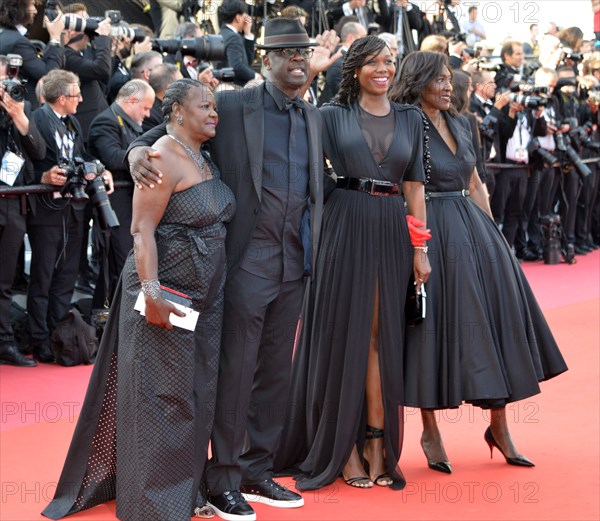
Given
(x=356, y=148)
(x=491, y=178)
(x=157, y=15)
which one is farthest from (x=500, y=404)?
(x=157, y=15)

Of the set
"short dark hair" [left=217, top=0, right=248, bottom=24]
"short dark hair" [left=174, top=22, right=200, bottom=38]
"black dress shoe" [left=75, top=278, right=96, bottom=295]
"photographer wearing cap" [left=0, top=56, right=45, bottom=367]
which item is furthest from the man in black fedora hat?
"short dark hair" [left=217, top=0, right=248, bottom=24]

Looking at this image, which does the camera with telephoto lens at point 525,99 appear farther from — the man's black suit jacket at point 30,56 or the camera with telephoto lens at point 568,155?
the man's black suit jacket at point 30,56

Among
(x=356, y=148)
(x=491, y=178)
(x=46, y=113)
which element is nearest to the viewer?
(x=356, y=148)

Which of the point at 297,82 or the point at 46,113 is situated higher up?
the point at 297,82

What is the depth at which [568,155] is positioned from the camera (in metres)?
12.1

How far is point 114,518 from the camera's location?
4.17 meters

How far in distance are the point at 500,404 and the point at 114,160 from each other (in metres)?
3.42

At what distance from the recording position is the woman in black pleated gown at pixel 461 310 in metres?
4.71

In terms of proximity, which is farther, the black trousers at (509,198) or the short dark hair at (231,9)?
the black trousers at (509,198)

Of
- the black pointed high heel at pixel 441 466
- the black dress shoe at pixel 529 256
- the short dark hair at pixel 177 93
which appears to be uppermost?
the short dark hair at pixel 177 93

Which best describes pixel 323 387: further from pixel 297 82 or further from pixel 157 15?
pixel 157 15

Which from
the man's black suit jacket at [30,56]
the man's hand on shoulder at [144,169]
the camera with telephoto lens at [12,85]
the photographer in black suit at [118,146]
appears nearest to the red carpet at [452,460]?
the photographer in black suit at [118,146]

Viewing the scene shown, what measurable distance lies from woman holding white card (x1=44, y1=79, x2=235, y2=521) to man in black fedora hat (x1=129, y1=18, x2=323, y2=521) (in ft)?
0.29

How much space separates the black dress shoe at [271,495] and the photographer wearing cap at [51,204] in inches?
113
